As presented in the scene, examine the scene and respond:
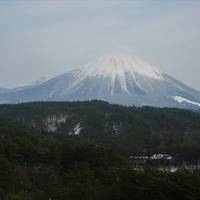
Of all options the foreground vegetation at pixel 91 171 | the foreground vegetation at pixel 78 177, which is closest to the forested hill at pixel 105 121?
the foreground vegetation at pixel 91 171

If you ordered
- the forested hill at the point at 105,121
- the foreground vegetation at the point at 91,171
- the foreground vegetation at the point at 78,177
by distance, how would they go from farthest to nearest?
the forested hill at the point at 105,121, the foreground vegetation at the point at 91,171, the foreground vegetation at the point at 78,177

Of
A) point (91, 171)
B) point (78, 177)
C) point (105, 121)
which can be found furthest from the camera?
point (105, 121)

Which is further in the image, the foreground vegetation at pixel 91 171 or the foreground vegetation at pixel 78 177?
the foreground vegetation at pixel 91 171

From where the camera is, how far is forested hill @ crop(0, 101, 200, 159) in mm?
116625

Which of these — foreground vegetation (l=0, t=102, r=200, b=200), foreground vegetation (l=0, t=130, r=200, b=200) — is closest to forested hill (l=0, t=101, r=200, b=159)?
foreground vegetation (l=0, t=102, r=200, b=200)

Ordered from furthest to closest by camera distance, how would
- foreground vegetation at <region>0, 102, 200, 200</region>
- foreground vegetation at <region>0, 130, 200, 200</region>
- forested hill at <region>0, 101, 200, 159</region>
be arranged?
forested hill at <region>0, 101, 200, 159</region> < foreground vegetation at <region>0, 102, 200, 200</region> < foreground vegetation at <region>0, 130, 200, 200</region>

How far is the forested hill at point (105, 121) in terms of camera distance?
11662 cm

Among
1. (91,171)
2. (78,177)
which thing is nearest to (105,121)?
(91,171)

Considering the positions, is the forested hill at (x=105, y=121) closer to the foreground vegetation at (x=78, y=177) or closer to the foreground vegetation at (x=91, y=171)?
the foreground vegetation at (x=91, y=171)

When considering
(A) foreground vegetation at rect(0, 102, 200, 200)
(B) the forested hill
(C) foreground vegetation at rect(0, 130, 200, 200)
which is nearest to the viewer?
(C) foreground vegetation at rect(0, 130, 200, 200)

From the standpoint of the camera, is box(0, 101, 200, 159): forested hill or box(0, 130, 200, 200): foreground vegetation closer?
box(0, 130, 200, 200): foreground vegetation

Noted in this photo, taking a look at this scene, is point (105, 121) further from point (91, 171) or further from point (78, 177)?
point (78, 177)

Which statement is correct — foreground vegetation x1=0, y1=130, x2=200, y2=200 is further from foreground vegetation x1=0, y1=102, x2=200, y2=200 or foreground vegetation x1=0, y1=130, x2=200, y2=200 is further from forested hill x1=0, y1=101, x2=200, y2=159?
forested hill x1=0, y1=101, x2=200, y2=159

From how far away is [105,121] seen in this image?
13375cm
